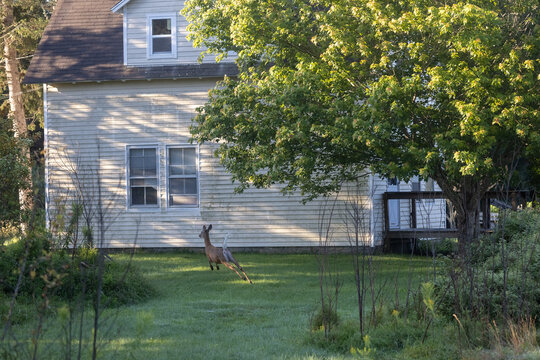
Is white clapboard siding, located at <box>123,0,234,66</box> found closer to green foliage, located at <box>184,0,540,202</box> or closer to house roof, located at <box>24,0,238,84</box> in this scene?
house roof, located at <box>24,0,238,84</box>

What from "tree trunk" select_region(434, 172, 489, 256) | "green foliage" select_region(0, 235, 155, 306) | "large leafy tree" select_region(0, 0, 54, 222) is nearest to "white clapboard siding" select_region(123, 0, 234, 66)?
"large leafy tree" select_region(0, 0, 54, 222)

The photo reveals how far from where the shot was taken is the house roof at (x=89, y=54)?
18.3 m

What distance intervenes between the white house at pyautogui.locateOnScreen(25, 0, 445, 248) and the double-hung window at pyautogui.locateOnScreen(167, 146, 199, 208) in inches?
1.1

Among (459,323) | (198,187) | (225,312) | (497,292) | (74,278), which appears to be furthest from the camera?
(198,187)

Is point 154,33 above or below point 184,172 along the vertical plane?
above

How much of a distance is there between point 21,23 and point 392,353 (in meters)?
22.1

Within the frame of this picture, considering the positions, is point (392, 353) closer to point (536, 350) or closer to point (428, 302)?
point (428, 302)

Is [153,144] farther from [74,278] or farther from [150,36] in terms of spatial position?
[74,278]

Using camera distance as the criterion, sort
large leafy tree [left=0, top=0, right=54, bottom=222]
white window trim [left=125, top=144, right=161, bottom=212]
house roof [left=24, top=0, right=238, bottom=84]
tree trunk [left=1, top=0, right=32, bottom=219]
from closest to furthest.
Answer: house roof [left=24, top=0, right=238, bottom=84] < white window trim [left=125, top=144, right=161, bottom=212] < large leafy tree [left=0, top=0, right=54, bottom=222] < tree trunk [left=1, top=0, right=32, bottom=219]

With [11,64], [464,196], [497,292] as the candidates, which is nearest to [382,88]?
[464,196]

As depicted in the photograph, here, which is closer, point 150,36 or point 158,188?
point 150,36

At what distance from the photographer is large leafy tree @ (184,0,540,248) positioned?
11906mm

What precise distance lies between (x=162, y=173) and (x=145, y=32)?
3959 mm

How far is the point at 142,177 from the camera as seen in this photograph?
743 inches
